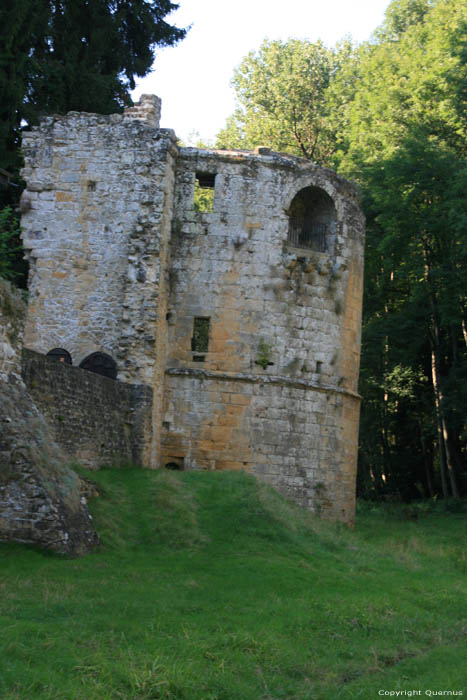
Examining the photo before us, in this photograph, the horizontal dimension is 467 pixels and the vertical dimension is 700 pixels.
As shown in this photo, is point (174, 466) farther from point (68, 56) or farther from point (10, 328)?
point (68, 56)

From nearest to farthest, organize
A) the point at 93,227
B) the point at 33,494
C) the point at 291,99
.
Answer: the point at 33,494
the point at 93,227
the point at 291,99

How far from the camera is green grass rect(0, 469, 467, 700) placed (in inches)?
273

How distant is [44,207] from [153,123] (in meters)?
2.92

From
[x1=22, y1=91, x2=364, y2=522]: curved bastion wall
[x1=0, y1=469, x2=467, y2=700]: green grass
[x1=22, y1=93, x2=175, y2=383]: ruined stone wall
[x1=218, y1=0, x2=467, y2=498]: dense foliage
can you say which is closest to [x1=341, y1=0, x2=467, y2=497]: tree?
[x1=218, y1=0, x2=467, y2=498]: dense foliage

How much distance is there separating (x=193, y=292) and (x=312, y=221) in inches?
144

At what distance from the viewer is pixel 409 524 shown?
72.6 feet

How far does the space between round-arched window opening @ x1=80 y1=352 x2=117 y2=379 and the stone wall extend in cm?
77

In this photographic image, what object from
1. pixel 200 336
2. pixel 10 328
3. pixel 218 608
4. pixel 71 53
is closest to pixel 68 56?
A: pixel 71 53

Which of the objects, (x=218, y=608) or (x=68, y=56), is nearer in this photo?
(x=218, y=608)

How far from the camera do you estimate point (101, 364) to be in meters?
17.4

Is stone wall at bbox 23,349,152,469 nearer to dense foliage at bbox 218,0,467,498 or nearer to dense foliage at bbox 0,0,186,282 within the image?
dense foliage at bbox 0,0,186,282

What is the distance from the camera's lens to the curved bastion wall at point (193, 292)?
58.1 feet

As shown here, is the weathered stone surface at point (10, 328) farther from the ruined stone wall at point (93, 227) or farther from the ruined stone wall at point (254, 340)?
the ruined stone wall at point (254, 340)

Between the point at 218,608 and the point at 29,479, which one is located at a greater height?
the point at 29,479
